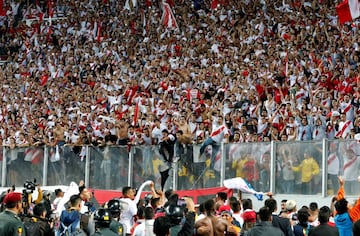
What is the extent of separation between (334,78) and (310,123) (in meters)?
2.26

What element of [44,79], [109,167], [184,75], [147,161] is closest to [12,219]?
[147,161]

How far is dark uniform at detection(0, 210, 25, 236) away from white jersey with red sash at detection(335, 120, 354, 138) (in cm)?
1112

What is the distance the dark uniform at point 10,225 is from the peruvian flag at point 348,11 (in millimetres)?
15243

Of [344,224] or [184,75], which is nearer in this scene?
[344,224]

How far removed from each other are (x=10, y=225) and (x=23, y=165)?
16.2m

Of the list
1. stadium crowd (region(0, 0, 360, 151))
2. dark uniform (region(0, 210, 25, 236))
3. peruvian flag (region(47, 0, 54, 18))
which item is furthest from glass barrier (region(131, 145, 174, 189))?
peruvian flag (region(47, 0, 54, 18))

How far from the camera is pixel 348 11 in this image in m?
25.6

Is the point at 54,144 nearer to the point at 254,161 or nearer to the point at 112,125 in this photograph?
the point at 112,125

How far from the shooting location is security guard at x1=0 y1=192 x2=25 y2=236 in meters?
11.8

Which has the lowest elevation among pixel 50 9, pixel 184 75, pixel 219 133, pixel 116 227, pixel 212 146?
pixel 116 227

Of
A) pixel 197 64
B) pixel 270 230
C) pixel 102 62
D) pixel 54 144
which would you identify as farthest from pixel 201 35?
pixel 270 230

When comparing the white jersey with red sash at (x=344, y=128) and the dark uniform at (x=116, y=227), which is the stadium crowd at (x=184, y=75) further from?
the dark uniform at (x=116, y=227)

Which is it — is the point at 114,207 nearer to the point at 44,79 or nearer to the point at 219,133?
the point at 219,133

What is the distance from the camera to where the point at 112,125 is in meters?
27.0
